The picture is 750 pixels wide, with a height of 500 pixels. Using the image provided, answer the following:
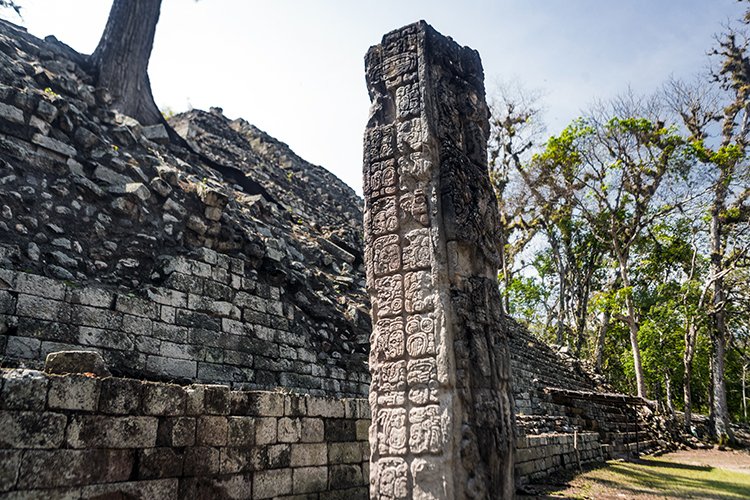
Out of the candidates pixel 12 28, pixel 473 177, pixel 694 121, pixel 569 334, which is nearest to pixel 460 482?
pixel 473 177

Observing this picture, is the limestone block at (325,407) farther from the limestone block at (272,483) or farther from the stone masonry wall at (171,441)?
the limestone block at (272,483)

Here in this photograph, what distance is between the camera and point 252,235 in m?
9.24

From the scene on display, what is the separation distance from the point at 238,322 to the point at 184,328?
1017mm

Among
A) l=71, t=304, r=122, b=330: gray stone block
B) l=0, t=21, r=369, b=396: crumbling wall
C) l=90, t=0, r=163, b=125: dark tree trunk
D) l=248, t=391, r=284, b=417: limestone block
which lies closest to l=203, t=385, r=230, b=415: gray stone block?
l=248, t=391, r=284, b=417: limestone block

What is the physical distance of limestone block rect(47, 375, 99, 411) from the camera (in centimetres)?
327

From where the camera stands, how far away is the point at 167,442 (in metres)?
3.84

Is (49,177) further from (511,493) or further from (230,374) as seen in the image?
(511,493)

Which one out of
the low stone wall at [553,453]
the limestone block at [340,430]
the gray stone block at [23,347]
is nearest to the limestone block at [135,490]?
the limestone block at [340,430]

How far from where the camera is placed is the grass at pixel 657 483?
627 cm

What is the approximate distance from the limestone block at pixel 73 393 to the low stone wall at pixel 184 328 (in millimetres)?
1931

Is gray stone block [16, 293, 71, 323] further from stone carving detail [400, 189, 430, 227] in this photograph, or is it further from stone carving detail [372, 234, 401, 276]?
stone carving detail [400, 189, 430, 227]

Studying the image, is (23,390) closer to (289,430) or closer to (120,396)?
(120,396)

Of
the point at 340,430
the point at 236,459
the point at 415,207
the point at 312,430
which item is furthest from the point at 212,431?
the point at 415,207

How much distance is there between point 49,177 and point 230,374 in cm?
376
